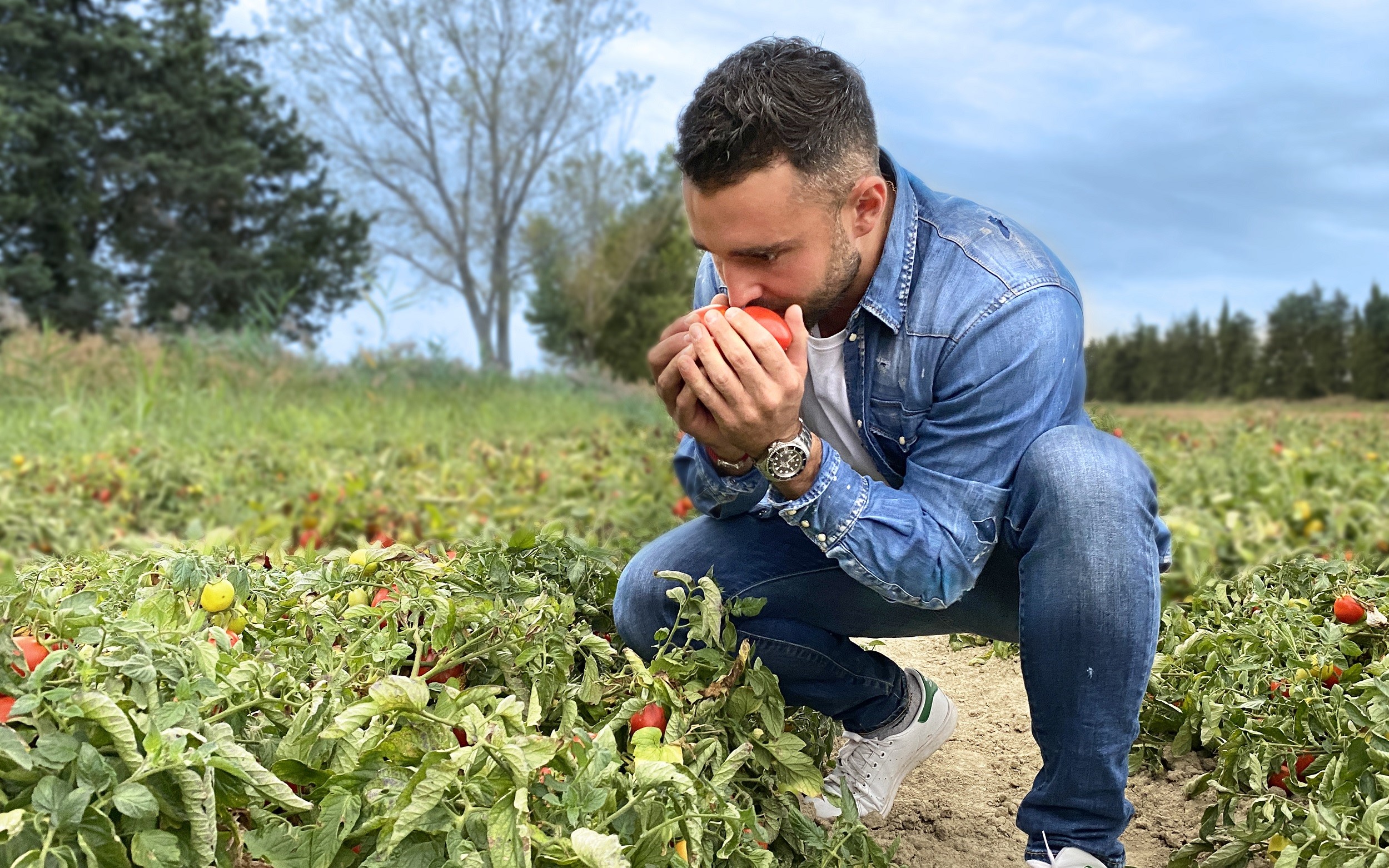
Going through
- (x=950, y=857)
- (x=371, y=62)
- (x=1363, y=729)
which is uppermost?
(x=371, y=62)

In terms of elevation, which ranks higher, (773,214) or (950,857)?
(773,214)

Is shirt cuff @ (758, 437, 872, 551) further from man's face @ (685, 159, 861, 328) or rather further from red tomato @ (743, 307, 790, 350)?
man's face @ (685, 159, 861, 328)

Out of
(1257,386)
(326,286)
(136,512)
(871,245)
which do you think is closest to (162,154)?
(326,286)

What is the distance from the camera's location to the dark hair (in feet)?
6.25

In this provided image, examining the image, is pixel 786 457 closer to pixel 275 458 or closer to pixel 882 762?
pixel 882 762

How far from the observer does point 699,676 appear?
1961 mm

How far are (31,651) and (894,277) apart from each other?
1.57 meters

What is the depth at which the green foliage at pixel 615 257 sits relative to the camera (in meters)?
20.4

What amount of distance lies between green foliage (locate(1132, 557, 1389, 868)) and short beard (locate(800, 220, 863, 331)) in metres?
1.20

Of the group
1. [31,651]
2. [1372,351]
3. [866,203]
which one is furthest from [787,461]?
[1372,351]

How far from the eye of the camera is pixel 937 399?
6.59 ft

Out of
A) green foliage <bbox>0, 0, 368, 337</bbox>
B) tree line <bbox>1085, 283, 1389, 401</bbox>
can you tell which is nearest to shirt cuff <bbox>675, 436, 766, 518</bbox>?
tree line <bbox>1085, 283, 1389, 401</bbox>

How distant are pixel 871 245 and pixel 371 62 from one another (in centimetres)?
2125

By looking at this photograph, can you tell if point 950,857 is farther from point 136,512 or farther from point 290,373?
point 290,373
